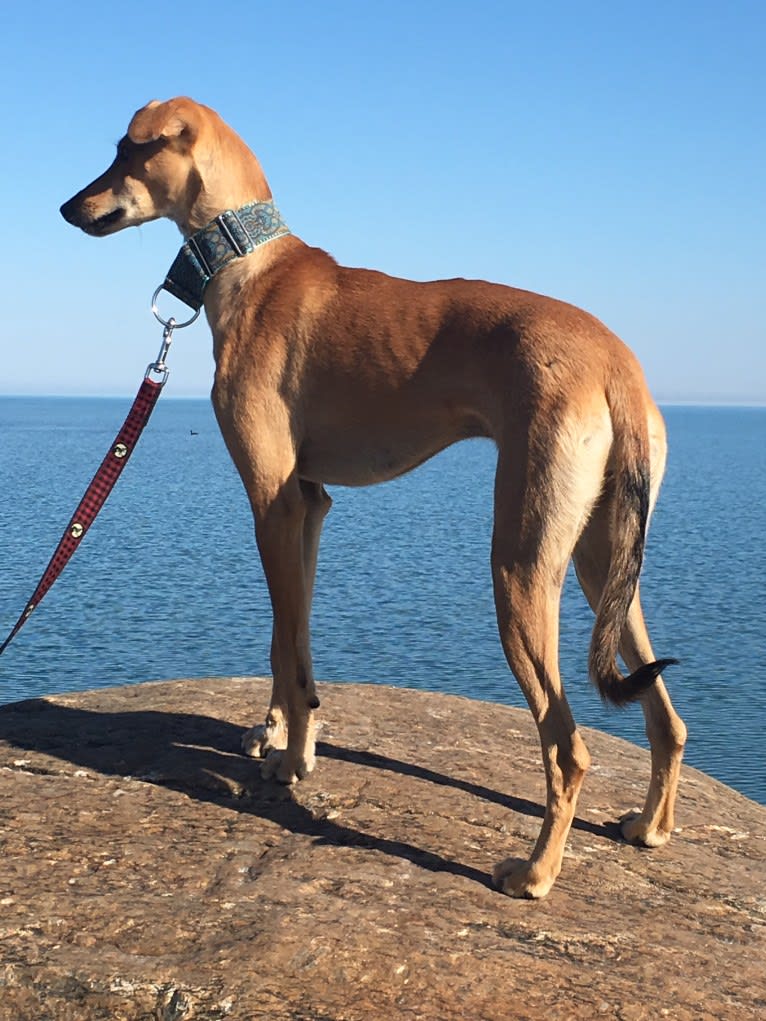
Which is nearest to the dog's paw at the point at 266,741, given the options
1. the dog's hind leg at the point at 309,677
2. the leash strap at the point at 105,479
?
the dog's hind leg at the point at 309,677

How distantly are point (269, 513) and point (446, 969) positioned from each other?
2663 millimetres

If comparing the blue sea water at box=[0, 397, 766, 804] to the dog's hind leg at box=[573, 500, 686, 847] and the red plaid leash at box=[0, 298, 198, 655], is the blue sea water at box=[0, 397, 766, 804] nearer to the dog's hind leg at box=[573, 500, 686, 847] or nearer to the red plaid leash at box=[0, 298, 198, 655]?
the red plaid leash at box=[0, 298, 198, 655]

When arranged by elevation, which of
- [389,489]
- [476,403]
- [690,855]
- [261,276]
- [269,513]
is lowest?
[389,489]

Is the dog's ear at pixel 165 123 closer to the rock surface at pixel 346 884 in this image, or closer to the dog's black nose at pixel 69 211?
the dog's black nose at pixel 69 211

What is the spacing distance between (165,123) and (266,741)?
3.81 metres

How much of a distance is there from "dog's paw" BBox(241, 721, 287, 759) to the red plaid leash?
1.62m

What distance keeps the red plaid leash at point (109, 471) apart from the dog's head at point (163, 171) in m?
0.50

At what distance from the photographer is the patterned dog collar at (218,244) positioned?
262 inches

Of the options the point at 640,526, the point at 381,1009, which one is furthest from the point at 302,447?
the point at 381,1009

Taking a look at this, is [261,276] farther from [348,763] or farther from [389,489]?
[389,489]

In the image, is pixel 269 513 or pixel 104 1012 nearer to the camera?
pixel 104 1012

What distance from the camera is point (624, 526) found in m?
5.43

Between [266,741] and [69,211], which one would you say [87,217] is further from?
[266,741]

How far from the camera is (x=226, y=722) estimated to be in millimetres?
7969
